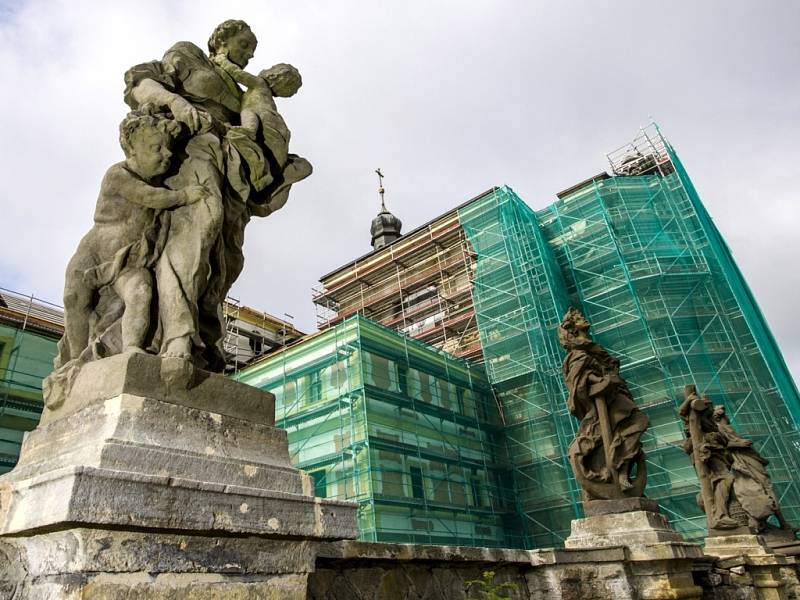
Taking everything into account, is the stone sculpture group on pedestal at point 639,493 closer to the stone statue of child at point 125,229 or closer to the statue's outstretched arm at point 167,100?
the stone statue of child at point 125,229

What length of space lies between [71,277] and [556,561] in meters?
3.18

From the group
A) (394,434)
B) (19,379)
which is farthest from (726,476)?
(19,379)

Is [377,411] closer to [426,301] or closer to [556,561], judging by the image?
[426,301]

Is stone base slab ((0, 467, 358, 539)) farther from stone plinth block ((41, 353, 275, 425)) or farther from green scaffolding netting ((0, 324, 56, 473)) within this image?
green scaffolding netting ((0, 324, 56, 473))

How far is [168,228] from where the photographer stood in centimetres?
251

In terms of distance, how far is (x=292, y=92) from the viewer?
3355 mm

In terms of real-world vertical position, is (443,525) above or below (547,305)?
below

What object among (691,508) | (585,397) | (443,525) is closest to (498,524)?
(443,525)

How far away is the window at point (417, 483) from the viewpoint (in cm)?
1698

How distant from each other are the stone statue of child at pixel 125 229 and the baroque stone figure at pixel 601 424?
3.61 metres

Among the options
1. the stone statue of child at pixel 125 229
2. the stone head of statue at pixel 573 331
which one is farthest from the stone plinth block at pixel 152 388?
the stone head of statue at pixel 573 331

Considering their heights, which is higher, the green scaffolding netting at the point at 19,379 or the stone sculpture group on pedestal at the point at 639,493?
the green scaffolding netting at the point at 19,379

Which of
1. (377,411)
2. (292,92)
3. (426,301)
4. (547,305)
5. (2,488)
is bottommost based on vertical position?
(2,488)

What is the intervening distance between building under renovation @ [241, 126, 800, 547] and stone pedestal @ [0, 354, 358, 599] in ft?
44.2
